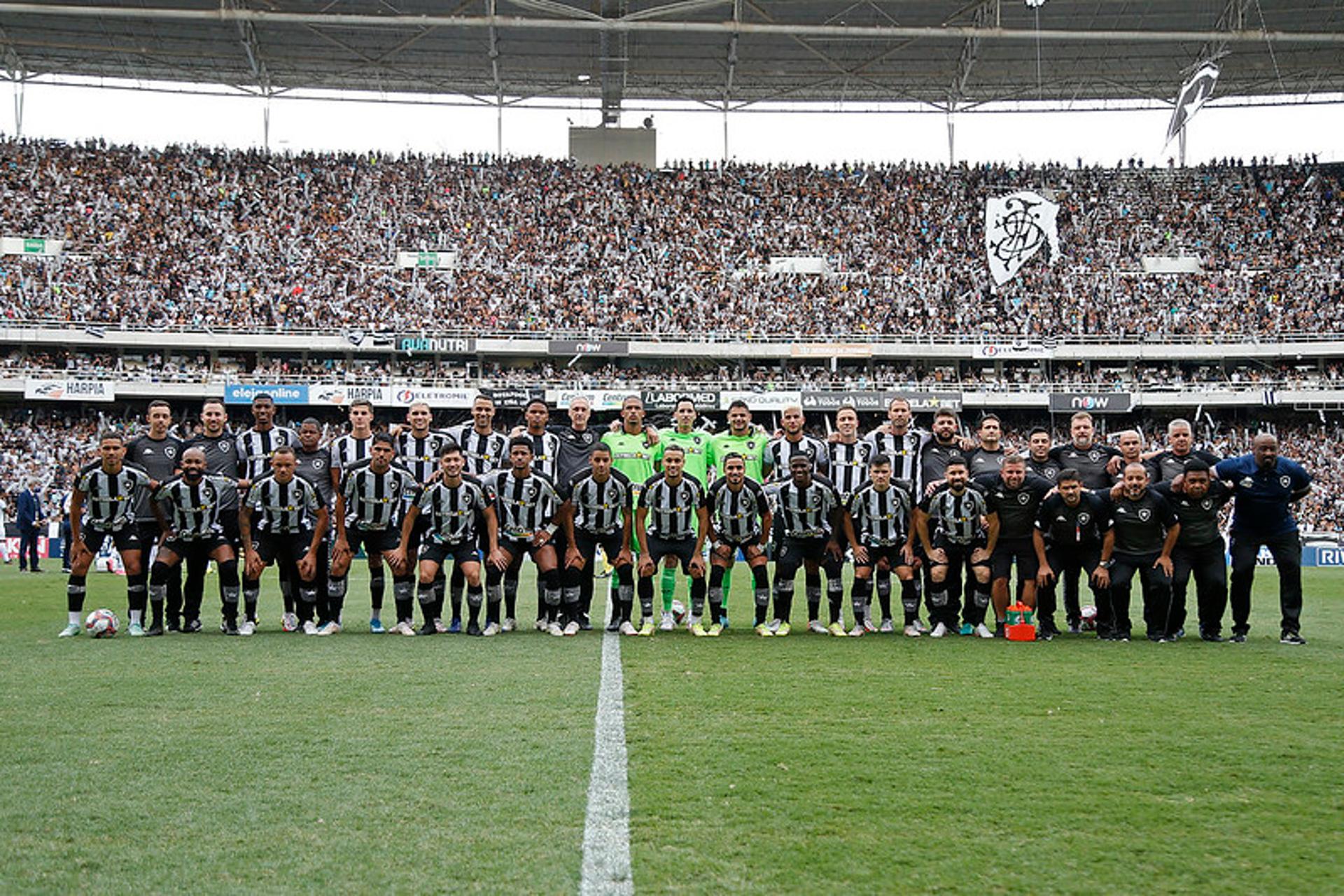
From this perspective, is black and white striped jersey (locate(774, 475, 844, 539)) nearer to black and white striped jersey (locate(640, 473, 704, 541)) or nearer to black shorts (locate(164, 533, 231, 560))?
black and white striped jersey (locate(640, 473, 704, 541))

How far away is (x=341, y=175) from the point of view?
44438 mm

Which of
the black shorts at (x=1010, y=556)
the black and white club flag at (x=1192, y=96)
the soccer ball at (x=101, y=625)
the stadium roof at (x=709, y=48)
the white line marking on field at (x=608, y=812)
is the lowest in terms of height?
the soccer ball at (x=101, y=625)

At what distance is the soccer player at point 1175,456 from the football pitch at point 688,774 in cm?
232

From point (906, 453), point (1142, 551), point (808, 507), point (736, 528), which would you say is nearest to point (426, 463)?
point (736, 528)

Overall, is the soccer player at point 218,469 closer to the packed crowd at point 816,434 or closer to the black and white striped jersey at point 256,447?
the black and white striped jersey at point 256,447

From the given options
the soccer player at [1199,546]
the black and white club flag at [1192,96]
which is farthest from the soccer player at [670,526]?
the black and white club flag at [1192,96]

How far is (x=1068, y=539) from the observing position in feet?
34.2

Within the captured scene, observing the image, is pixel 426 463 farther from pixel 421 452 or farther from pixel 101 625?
pixel 101 625

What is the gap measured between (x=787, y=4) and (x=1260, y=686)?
32202 mm

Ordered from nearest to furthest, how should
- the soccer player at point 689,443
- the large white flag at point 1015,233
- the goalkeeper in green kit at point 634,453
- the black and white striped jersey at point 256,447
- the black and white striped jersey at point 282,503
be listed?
the black and white striped jersey at point 282,503 → the black and white striped jersey at point 256,447 → the soccer player at point 689,443 → the goalkeeper in green kit at point 634,453 → the large white flag at point 1015,233

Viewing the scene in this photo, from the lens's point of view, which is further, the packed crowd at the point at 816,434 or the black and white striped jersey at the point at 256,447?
the packed crowd at the point at 816,434

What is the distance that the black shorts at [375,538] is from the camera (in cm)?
1051

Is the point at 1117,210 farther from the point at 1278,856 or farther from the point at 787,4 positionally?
the point at 1278,856

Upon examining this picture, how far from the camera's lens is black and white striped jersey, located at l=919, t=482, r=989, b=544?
10367 millimetres
